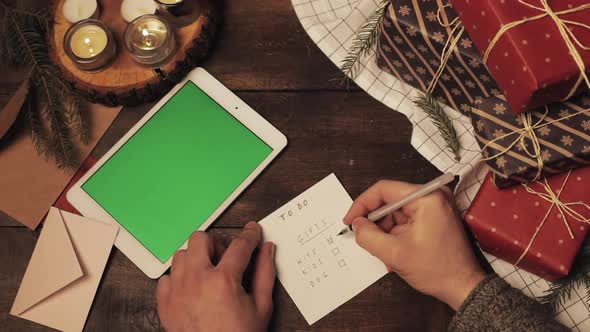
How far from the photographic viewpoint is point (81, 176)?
815 millimetres

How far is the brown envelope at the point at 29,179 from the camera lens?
803mm

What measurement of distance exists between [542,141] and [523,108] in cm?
6

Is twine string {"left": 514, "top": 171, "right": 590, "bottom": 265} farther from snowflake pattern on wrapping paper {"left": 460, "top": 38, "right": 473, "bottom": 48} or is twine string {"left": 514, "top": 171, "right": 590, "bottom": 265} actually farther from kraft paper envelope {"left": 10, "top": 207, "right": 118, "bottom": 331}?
kraft paper envelope {"left": 10, "top": 207, "right": 118, "bottom": 331}

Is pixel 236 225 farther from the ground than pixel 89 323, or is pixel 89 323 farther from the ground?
pixel 236 225

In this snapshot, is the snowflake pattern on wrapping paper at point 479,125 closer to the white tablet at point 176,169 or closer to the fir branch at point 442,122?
the fir branch at point 442,122

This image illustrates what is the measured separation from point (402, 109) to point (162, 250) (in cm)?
42

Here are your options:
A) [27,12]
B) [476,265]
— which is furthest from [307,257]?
[27,12]

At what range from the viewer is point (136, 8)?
828mm

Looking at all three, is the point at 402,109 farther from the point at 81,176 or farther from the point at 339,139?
the point at 81,176

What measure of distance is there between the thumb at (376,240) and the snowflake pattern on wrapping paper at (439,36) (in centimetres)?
26

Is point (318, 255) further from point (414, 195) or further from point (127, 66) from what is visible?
point (127, 66)

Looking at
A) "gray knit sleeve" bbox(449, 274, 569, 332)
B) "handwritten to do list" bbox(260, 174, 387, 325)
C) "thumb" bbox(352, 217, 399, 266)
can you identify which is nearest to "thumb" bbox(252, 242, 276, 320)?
"handwritten to do list" bbox(260, 174, 387, 325)

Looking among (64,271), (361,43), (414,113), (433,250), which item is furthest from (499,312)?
(64,271)

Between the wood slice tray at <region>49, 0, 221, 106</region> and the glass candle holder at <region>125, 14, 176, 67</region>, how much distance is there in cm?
2
